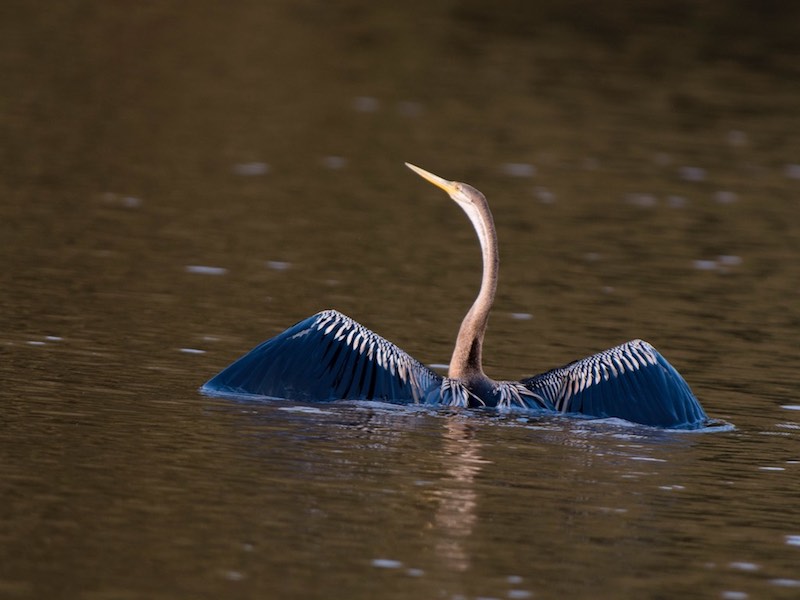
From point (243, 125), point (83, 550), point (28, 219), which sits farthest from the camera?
point (243, 125)

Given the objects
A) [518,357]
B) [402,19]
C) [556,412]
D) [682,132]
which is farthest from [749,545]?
[402,19]

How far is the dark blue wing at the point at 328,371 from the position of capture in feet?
42.9

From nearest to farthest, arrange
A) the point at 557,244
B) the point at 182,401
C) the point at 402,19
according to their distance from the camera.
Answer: the point at 182,401
the point at 557,244
the point at 402,19

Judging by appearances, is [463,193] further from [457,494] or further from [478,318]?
[457,494]

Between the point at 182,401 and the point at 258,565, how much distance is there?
3631 millimetres

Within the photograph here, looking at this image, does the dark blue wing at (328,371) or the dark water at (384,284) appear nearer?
the dark water at (384,284)

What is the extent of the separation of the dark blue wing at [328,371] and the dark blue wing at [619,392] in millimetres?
880

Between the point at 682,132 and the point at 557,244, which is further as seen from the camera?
the point at 682,132

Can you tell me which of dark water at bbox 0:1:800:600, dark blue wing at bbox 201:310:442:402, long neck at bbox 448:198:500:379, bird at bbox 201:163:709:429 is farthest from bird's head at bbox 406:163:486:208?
dark water at bbox 0:1:800:600

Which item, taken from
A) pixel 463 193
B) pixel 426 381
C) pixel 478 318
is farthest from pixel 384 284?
pixel 426 381

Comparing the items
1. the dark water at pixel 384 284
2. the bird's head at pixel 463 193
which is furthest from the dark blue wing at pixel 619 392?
the bird's head at pixel 463 193

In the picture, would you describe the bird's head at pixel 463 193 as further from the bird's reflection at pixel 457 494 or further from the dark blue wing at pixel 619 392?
the bird's reflection at pixel 457 494

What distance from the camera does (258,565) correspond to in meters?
9.23

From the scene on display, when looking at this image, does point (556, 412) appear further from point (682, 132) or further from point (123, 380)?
point (682, 132)
